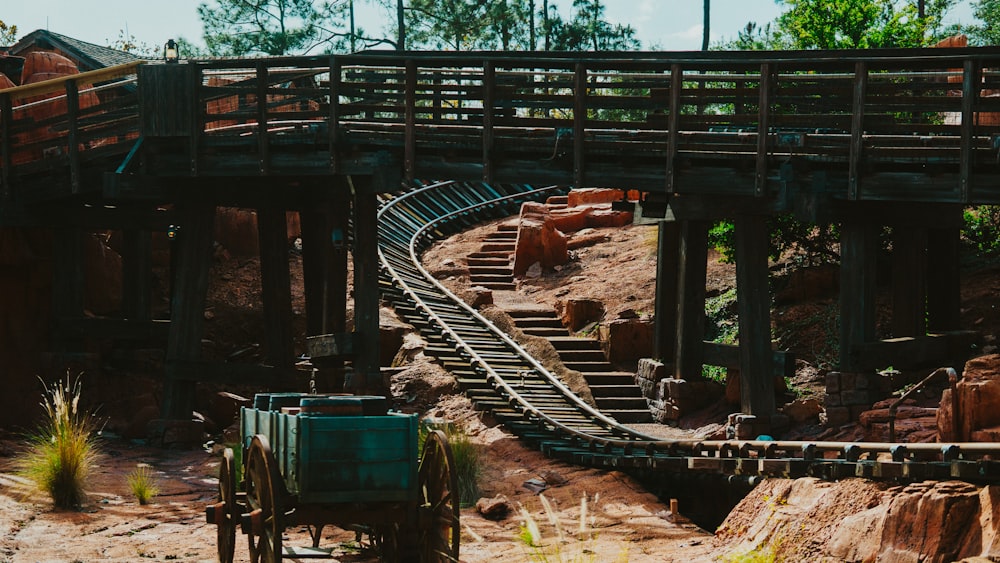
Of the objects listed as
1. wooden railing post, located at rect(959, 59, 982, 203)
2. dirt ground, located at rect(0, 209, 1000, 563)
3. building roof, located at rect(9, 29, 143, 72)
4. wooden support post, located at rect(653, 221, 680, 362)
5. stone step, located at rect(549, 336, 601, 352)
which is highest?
building roof, located at rect(9, 29, 143, 72)

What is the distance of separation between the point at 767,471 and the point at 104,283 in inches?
543

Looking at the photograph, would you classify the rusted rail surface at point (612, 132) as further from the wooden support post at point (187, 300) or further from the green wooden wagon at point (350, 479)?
the green wooden wagon at point (350, 479)

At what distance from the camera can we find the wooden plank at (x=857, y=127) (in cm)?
1319

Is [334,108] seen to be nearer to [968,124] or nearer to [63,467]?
[63,467]

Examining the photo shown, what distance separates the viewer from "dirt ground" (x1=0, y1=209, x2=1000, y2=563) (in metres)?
10.7

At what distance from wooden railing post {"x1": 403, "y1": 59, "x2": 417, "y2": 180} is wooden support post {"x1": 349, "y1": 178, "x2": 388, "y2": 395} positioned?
0.75m

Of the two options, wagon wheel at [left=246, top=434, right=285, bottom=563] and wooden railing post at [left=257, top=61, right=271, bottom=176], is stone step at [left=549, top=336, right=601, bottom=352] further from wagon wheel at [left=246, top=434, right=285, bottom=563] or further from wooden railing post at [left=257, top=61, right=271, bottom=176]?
wagon wheel at [left=246, top=434, right=285, bottom=563]

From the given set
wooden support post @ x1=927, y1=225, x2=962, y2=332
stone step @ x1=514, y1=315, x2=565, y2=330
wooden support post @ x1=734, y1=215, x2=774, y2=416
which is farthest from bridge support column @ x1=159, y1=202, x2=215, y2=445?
wooden support post @ x1=927, y1=225, x2=962, y2=332

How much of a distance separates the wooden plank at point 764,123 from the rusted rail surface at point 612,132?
0.01m

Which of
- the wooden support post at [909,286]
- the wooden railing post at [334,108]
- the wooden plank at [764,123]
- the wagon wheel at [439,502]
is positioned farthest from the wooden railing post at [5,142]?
the wooden support post at [909,286]

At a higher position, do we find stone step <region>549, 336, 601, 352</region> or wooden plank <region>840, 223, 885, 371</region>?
wooden plank <region>840, 223, 885, 371</region>

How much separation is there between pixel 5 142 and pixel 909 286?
39.4 feet

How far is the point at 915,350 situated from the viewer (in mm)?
14852

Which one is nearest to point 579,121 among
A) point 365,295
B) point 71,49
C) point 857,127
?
→ point 857,127
